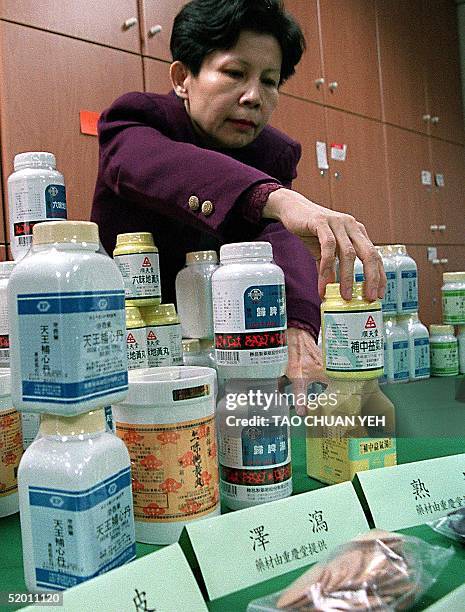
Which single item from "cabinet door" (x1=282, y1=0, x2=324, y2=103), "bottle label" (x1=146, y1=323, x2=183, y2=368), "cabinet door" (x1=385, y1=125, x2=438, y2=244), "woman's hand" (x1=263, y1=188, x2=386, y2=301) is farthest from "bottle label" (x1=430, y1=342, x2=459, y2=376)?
"cabinet door" (x1=385, y1=125, x2=438, y2=244)

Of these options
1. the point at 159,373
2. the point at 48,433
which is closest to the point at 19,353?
the point at 48,433

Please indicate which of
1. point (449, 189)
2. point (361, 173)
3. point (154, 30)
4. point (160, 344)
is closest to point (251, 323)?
point (160, 344)

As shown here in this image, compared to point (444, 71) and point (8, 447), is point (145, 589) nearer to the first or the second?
point (8, 447)

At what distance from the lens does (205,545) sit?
1.86 ft

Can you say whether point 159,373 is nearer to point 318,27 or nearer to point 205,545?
point 205,545

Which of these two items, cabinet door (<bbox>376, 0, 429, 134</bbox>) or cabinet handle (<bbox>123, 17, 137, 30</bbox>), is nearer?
cabinet handle (<bbox>123, 17, 137, 30</bbox>)

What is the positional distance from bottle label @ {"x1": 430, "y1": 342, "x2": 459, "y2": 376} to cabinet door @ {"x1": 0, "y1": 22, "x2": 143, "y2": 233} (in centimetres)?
130

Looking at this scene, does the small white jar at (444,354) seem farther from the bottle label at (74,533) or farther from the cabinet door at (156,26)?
the cabinet door at (156,26)

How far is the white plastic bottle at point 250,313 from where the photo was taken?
0.71 meters

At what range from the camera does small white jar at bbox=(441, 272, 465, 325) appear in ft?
4.56

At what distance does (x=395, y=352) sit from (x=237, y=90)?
1.90ft

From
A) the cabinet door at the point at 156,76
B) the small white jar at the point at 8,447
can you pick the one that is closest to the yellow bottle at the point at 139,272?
the small white jar at the point at 8,447

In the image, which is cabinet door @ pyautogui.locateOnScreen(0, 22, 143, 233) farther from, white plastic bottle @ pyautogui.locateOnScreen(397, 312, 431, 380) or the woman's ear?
white plastic bottle @ pyautogui.locateOnScreen(397, 312, 431, 380)

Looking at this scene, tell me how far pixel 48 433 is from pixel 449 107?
171 inches
